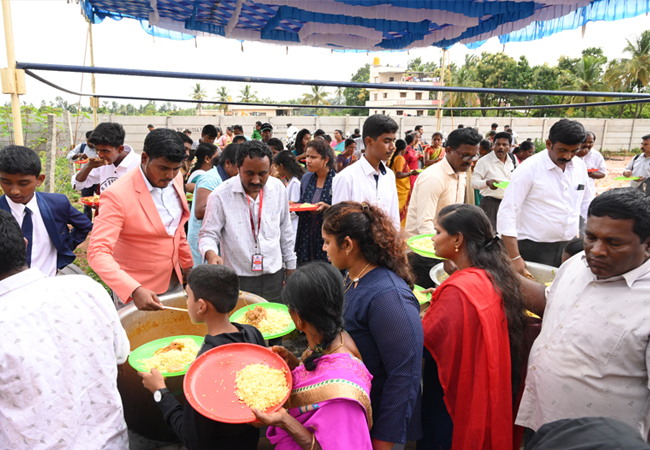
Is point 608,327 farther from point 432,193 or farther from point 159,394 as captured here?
point 432,193

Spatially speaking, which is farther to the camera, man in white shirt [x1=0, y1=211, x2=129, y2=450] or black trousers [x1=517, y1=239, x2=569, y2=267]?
black trousers [x1=517, y1=239, x2=569, y2=267]

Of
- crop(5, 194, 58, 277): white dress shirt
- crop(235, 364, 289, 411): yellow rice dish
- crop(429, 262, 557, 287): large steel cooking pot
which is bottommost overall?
crop(429, 262, 557, 287): large steel cooking pot

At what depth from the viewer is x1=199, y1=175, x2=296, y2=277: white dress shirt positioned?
10.1ft

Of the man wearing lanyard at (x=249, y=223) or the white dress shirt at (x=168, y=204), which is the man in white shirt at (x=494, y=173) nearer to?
the man wearing lanyard at (x=249, y=223)

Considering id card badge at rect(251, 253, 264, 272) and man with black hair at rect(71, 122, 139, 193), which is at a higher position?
man with black hair at rect(71, 122, 139, 193)

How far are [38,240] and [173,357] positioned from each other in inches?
55.0

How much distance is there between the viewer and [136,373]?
7.72ft

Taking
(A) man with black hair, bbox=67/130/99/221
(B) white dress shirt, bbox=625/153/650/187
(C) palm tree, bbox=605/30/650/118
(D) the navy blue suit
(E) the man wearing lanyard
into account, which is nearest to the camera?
(D) the navy blue suit

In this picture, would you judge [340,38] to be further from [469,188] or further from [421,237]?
[421,237]

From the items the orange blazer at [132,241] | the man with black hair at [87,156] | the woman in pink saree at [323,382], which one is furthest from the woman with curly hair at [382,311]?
the man with black hair at [87,156]

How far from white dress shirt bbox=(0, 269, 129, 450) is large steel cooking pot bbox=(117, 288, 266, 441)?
1.77 ft

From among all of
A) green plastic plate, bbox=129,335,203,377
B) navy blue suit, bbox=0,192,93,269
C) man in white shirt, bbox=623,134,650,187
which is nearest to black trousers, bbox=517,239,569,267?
green plastic plate, bbox=129,335,203,377

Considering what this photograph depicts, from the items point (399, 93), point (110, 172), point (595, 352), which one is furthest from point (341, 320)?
point (399, 93)

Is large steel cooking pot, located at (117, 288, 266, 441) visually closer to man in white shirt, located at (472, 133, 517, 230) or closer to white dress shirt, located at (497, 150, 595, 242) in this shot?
white dress shirt, located at (497, 150, 595, 242)
